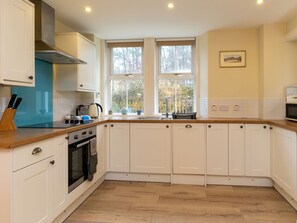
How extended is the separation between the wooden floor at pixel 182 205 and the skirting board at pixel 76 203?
5 cm

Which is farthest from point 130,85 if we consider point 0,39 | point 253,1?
point 0,39

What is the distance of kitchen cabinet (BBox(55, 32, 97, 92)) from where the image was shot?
328 cm

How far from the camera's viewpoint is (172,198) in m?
3.03

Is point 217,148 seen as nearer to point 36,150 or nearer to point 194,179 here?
point 194,179

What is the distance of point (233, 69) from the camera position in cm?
389

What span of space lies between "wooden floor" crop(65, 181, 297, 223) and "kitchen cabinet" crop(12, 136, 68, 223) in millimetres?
442

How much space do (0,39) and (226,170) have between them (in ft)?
9.82

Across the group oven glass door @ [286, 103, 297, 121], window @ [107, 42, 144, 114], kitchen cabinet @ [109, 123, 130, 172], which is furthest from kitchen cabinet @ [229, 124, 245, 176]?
window @ [107, 42, 144, 114]

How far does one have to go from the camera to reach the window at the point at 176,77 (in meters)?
4.31

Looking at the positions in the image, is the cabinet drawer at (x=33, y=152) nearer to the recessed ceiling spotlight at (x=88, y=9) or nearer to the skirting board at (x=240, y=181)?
the recessed ceiling spotlight at (x=88, y=9)

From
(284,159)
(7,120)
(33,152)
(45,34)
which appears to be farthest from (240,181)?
(45,34)

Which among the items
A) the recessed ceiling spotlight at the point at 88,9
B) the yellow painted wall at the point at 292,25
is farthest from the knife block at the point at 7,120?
the yellow painted wall at the point at 292,25

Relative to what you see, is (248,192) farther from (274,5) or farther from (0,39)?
(0,39)

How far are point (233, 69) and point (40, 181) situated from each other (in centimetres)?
315
